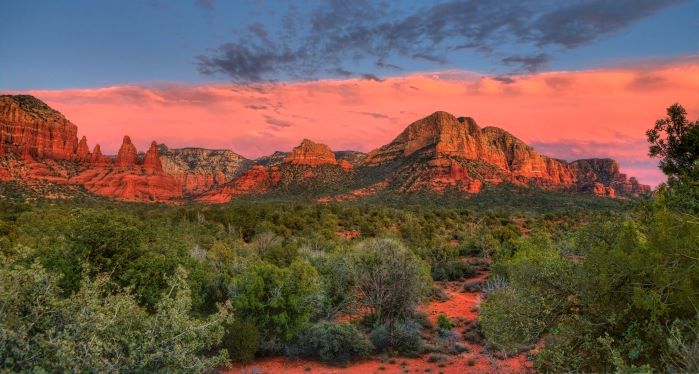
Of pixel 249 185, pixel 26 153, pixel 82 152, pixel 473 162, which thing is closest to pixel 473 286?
pixel 473 162

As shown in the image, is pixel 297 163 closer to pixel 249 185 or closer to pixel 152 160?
pixel 249 185

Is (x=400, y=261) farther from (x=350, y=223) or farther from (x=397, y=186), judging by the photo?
(x=397, y=186)

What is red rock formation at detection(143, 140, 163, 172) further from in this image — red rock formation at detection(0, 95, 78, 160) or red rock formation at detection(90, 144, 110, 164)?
Answer: red rock formation at detection(0, 95, 78, 160)

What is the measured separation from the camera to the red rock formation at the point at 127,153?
5192 inches

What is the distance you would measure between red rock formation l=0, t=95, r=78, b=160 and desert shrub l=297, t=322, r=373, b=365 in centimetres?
11269

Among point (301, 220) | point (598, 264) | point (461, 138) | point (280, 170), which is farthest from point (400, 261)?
point (461, 138)

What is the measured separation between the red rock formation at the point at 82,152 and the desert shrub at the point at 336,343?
12551 centimetres

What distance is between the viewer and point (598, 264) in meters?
8.70

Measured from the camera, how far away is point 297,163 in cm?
13412

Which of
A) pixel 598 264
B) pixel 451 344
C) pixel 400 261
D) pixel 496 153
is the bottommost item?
pixel 451 344

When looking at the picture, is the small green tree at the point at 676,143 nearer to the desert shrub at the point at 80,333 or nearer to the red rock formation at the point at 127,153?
the desert shrub at the point at 80,333

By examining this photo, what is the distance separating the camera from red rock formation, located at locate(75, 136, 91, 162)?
11969cm

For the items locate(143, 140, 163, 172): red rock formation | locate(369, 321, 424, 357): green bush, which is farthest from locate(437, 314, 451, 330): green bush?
locate(143, 140, 163, 172): red rock formation

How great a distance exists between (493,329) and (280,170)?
11850 cm
